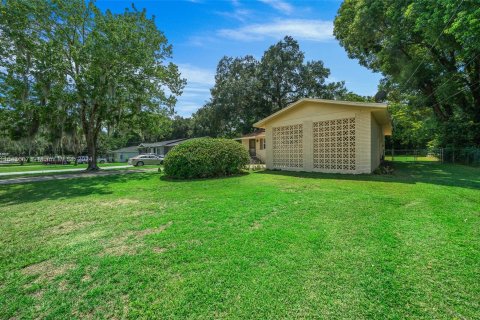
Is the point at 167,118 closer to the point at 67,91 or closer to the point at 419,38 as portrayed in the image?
the point at 67,91

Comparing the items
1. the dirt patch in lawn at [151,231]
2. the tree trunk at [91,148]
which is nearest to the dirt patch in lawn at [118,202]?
the dirt patch in lawn at [151,231]

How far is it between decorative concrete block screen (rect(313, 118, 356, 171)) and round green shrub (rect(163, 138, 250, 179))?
4252 mm

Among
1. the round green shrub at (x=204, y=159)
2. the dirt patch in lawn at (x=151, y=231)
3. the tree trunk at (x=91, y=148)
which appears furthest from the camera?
the tree trunk at (x=91, y=148)

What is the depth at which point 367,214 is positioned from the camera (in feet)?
16.0

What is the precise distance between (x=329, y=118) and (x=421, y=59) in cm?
1144

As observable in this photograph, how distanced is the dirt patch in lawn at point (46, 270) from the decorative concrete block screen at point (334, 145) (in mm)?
11505

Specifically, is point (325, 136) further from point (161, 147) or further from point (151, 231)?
point (161, 147)

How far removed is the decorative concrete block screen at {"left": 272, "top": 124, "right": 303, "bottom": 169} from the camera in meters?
13.5

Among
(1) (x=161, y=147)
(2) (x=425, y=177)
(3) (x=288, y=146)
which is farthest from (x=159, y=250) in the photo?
(1) (x=161, y=147)

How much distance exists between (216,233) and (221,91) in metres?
27.4

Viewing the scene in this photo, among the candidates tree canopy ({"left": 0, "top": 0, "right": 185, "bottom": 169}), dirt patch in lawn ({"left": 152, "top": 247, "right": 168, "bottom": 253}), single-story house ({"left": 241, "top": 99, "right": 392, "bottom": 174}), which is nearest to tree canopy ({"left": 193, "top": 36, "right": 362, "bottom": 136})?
tree canopy ({"left": 0, "top": 0, "right": 185, "bottom": 169})

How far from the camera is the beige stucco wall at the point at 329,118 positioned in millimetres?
10984

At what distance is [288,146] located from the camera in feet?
46.3

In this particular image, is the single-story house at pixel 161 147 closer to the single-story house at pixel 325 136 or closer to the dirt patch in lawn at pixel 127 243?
the single-story house at pixel 325 136
